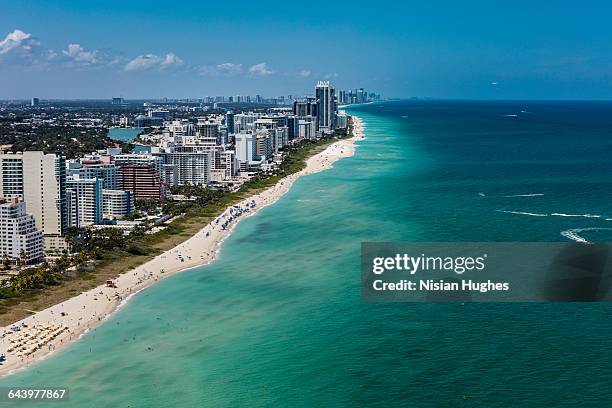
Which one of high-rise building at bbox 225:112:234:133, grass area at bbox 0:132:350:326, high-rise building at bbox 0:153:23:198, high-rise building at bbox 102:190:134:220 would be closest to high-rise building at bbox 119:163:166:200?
grass area at bbox 0:132:350:326

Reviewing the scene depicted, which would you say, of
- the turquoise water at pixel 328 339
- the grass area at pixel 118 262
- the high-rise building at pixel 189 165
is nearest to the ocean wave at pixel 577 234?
the turquoise water at pixel 328 339

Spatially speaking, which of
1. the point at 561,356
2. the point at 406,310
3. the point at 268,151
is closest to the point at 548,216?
the point at 406,310

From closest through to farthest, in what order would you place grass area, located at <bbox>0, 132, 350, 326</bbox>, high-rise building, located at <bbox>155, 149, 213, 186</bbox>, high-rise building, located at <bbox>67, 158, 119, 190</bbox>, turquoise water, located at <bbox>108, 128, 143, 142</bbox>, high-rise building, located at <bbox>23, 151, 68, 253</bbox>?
grass area, located at <bbox>0, 132, 350, 326</bbox> → high-rise building, located at <bbox>23, 151, 68, 253</bbox> → high-rise building, located at <bbox>67, 158, 119, 190</bbox> → high-rise building, located at <bbox>155, 149, 213, 186</bbox> → turquoise water, located at <bbox>108, 128, 143, 142</bbox>

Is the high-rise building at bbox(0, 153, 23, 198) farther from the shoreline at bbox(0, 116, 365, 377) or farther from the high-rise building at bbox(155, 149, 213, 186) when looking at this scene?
the high-rise building at bbox(155, 149, 213, 186)

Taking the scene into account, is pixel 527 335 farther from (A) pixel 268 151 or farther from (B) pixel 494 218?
(A) pixel 268 151

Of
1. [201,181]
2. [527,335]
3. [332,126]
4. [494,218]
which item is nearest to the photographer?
[527,335]

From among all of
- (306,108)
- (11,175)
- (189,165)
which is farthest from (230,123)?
(11,175)
